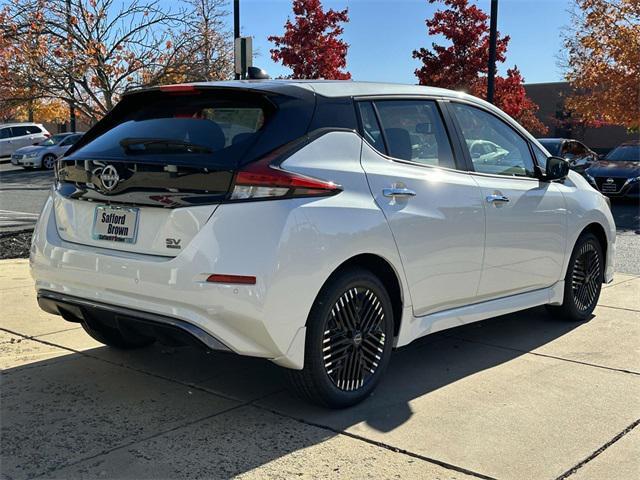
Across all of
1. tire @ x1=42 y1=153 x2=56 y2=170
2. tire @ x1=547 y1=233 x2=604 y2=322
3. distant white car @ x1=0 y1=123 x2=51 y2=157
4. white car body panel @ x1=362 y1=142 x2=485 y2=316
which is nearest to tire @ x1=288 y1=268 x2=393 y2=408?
white car body panel @ x1=362 y1=142 x2=485 y2=316

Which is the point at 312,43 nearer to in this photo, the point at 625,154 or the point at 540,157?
the point at 625,154

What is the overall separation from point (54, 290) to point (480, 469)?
8.06 ft

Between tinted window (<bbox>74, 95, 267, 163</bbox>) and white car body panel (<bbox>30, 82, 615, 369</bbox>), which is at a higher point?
tinted window (<bbox>74, 95, 267, 163</bbox>)

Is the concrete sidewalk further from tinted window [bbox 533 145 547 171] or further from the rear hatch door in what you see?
tinted window [bbox 533 145 547 171]

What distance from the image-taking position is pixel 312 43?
79.3ft

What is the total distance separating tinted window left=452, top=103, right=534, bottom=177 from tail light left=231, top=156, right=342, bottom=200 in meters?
1.74

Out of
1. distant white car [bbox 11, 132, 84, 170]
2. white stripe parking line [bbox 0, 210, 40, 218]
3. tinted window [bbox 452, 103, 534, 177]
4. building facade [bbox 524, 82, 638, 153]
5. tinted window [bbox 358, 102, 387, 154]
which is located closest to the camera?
tinted window [bbox 358, 102, 387, 154]

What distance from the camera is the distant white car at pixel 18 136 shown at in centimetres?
3278

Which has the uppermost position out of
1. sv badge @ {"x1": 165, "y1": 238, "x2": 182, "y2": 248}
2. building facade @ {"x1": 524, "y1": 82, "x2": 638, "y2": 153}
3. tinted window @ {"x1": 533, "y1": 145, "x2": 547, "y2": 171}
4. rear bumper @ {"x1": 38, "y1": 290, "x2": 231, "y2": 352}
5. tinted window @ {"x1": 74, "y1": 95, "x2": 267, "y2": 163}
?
building facade @ {"x1": 524, "y1": 82, "x2": 638, "y2": 153}

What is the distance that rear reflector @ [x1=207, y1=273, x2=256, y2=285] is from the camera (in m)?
3.41

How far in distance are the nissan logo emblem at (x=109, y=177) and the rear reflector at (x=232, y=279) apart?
0.78 metres

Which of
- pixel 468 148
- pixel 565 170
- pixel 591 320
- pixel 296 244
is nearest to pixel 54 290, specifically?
pixel 296 244

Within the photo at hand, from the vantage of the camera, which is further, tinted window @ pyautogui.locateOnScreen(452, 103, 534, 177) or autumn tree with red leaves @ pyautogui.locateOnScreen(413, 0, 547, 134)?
autumn tree with red leaves @ pyautogui.locateOnScreen(413, 0, 547, 134)

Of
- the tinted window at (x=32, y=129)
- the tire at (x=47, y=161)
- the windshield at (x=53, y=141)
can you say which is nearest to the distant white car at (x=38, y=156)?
the tire at (x=47, y=161)
